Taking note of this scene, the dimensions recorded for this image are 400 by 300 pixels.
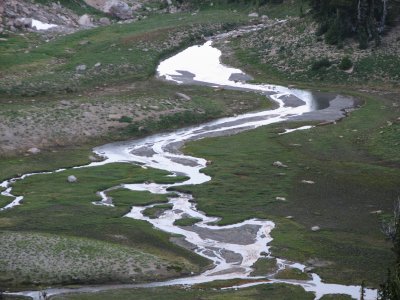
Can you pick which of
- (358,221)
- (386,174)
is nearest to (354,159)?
(386,174)

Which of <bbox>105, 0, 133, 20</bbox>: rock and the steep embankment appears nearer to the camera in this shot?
the steep embankment

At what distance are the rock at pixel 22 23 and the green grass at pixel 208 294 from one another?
6815 cm

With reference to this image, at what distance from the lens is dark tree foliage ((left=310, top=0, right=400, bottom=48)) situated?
288ft

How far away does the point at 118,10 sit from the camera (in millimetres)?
119000

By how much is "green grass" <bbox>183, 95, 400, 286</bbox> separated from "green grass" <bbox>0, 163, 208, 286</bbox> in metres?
4.12

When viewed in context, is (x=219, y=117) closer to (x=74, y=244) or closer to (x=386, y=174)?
(x=386, y=174)

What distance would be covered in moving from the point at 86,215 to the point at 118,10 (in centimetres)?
7565

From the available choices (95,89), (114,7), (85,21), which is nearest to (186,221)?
(95,89)

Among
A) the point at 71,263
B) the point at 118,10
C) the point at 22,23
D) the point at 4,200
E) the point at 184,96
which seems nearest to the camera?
the point at 71,263

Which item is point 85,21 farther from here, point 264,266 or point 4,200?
point 264,266

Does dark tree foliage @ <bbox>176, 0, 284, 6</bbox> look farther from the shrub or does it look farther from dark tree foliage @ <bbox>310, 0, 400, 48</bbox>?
the shrub

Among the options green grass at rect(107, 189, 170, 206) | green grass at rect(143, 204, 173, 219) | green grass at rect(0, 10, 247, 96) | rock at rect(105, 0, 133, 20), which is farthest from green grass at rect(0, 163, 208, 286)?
Answer: rock at rect(105, 0, 133, 20)

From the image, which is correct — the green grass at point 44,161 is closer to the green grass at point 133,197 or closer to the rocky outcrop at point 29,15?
the green grass at point 133,197

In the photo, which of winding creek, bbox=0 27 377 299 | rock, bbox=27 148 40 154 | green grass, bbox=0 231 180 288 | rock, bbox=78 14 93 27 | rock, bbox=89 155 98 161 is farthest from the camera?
rock, bbox=78 14 93 27
